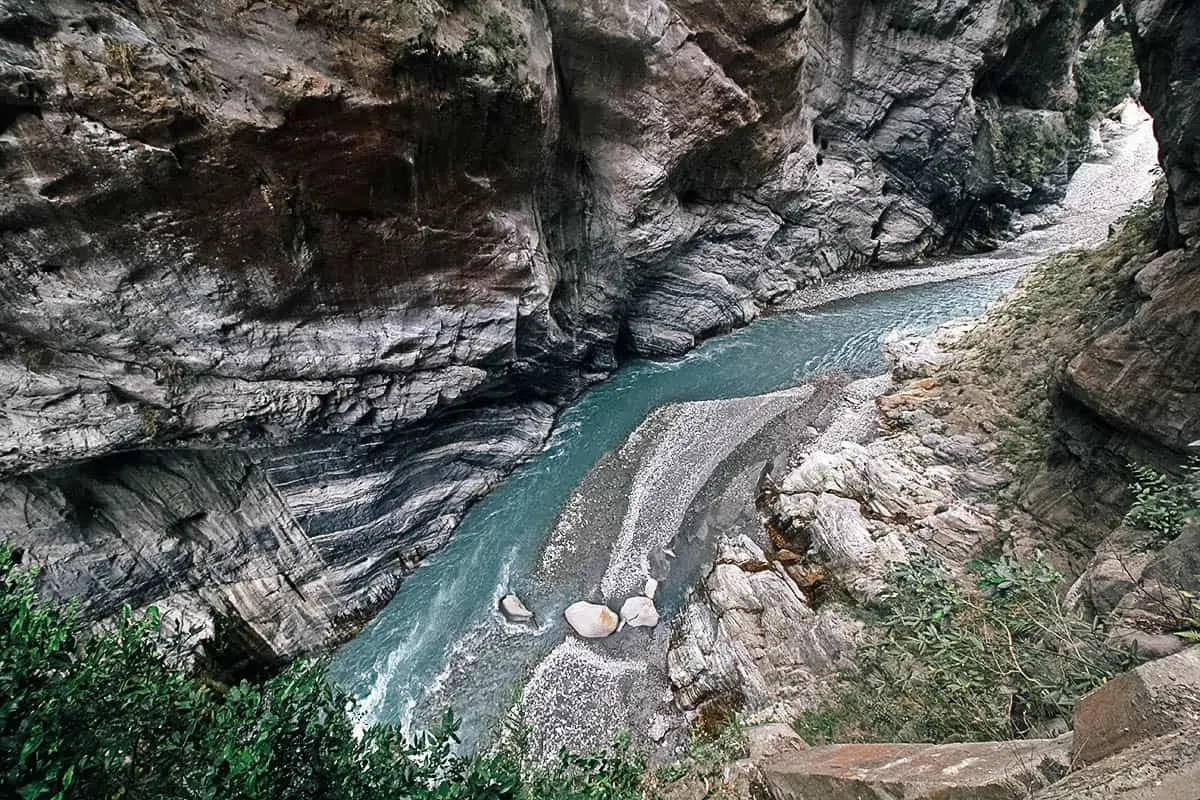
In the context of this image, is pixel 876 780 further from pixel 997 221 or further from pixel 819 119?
pixel 997 221

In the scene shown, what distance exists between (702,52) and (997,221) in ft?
70.6

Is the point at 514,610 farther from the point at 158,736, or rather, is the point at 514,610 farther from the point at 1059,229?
the point at 1059,229

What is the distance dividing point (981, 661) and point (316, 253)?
11.3 metres

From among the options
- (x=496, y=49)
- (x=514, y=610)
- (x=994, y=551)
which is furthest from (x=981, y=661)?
(x=496, y=49)

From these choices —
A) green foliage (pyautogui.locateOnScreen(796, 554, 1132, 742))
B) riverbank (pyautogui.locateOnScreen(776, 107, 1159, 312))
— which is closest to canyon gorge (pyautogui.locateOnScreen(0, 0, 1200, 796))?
green foliage (pyautogui.locateOnScreen(796, 554, 1132, 742))

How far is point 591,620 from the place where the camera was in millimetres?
11703

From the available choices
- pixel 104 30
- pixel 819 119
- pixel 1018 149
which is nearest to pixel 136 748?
pixel 104 30

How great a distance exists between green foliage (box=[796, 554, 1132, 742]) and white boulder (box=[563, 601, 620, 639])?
5.74 m

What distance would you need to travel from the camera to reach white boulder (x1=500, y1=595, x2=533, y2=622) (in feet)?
39.2

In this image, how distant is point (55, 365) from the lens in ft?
28.4

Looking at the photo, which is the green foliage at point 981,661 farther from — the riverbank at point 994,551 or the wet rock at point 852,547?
the wet rock at point 852,547

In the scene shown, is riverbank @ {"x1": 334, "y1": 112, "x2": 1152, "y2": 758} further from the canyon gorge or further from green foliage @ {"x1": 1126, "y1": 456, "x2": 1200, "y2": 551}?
green foliage @ {"x1": 1126, "y1": 456, "x2": 1200, "y2": 551}

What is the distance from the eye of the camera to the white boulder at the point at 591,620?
11547 millimetres

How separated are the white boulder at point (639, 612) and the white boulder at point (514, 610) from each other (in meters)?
2.06
